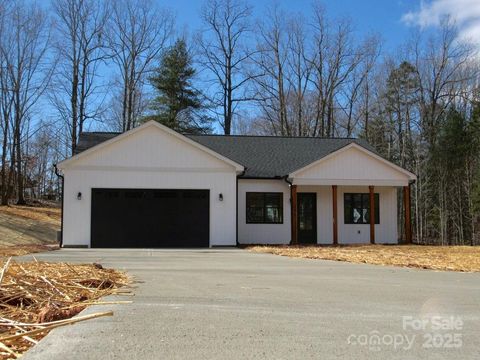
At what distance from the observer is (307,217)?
23.6m

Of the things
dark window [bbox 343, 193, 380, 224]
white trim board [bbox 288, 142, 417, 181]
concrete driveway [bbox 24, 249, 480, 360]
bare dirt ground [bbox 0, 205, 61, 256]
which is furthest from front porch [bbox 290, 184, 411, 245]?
concrete driveway [bbox 24, 249, 480, 360]

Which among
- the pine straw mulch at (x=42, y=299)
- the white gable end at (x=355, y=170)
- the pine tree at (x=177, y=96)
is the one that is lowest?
the pine straw mulch at (x=42, y=299)

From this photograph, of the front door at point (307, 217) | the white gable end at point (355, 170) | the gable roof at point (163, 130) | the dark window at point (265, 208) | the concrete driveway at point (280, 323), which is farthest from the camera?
the front door at point (307, 217)

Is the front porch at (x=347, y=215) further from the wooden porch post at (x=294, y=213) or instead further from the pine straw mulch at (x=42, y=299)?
the pine straw mulch at (x=42, y=299)

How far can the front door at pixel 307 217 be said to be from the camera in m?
23.4

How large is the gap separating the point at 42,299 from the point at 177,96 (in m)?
35.6

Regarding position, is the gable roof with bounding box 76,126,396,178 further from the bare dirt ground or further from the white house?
the bare dirt ground

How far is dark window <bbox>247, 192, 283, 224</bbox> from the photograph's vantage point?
74.9 ft

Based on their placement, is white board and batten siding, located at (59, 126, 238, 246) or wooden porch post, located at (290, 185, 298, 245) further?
wooden porch post, located at (290, 185, 298, 245)

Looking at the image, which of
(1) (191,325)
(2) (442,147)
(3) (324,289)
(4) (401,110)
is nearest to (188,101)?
(4) (401,110)

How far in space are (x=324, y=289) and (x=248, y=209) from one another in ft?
47.6

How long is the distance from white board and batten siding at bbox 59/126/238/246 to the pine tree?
18.3m

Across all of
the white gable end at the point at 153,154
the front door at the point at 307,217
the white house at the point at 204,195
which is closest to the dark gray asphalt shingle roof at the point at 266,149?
the white house at the point at 204,195

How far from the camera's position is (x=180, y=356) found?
4242 millimetres
